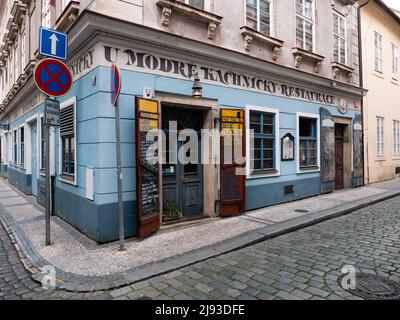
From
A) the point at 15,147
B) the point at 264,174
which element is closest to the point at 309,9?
the point at 264,174

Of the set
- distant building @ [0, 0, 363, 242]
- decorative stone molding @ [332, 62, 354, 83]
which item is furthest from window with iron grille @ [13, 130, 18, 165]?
decorative stone molding @ [332, 62, 354, 83]

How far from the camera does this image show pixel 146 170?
527 centimetres

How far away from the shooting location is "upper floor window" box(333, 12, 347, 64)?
10695 millimetres

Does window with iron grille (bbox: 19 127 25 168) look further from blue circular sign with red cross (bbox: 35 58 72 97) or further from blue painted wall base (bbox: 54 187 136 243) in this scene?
blue circular sign with red cross (bbox: 35 58 72 97)

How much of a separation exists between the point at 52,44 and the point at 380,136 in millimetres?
14737

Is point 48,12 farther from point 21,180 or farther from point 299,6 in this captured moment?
point 299,6

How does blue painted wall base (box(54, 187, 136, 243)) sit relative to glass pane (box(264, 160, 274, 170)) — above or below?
below

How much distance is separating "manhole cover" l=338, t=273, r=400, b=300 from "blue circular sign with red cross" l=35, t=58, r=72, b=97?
5.12 metres

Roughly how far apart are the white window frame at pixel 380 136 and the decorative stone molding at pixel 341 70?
12.1 feet

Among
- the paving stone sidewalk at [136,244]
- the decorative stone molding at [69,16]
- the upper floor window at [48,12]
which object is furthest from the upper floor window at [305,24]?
the upper floor window at [48,12]

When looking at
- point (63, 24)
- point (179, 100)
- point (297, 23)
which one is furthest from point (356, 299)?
point (297, 23)

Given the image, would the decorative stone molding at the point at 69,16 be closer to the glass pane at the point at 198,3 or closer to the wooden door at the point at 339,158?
the glass pane at the point at 198,3

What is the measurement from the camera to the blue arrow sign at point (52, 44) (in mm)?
4590

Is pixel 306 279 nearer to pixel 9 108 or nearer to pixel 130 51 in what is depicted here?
pixel 130 51
